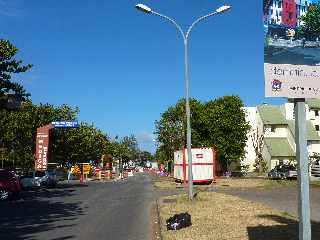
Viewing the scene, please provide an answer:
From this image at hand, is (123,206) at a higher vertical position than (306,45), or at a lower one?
lower

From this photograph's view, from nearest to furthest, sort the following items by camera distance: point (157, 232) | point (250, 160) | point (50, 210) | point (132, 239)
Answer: point (132, 239) < point (157, 232) < point (50, 210) < point (250, 160)

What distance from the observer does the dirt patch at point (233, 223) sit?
12.7 metres

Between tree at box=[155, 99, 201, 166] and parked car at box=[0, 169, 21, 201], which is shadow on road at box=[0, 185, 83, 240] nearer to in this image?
parked car at box=[0, 169, 21, 201]

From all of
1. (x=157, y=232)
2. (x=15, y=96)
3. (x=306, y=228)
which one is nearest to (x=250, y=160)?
(x=15, y=96)

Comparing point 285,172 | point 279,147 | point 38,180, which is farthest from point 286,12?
point 279,147

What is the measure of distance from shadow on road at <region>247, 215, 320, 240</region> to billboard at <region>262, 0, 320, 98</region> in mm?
4838

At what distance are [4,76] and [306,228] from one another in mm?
25236

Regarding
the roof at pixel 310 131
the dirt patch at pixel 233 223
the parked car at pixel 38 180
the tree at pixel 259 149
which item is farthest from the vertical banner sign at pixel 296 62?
the roof at pixel 310 131

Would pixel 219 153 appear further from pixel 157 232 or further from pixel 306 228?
pixel 306 228

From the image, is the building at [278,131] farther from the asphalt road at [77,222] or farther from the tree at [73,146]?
the asphalt road at [77,222]

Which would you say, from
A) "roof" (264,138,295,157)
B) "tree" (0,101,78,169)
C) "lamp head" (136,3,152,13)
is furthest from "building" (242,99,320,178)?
"lamp head" (136,3,152,13)

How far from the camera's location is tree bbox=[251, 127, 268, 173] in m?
82.2

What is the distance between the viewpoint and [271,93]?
705cm

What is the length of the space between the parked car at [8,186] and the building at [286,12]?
26940mm
